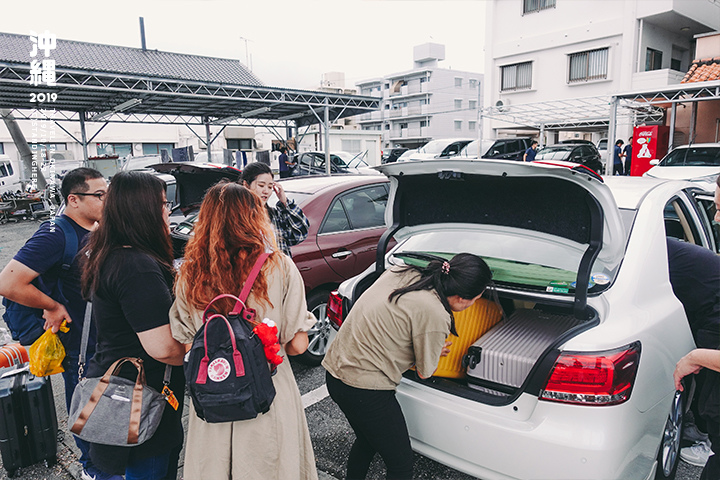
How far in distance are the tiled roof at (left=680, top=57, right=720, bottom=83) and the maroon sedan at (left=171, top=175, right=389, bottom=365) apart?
544 inches

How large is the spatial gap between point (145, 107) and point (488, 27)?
16.5 meters

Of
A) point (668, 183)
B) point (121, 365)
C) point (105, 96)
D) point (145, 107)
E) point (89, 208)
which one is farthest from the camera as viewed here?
point (145, 107)

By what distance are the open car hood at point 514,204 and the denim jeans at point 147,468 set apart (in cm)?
146

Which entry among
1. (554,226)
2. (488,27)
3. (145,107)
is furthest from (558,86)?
(554,226)

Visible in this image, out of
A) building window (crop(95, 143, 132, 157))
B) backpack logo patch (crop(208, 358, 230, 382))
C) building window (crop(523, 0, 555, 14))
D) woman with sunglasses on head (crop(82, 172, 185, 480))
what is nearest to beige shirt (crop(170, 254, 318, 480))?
woman with sunglasses on head (crop(82, 172, 185, 480))

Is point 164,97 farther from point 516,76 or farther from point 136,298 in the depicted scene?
point 516,76

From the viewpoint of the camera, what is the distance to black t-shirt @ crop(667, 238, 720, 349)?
238 centimetres

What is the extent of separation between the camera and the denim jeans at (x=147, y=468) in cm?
196

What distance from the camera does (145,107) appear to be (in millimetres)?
17688

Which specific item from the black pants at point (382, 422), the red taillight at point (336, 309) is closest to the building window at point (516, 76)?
the red taillight at point (336, 309)

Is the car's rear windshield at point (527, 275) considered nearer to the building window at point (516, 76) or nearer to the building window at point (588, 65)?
the building window at point (588, 65)

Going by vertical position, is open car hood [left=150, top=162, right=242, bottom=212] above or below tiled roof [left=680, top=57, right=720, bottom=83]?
below

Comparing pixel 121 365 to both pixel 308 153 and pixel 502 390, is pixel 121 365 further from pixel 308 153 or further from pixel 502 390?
pixel 308 153

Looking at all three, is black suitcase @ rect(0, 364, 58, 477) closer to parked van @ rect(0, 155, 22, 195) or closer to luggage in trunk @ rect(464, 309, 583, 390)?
luggage in trunk @ rect(464, 309, 583, 390)
